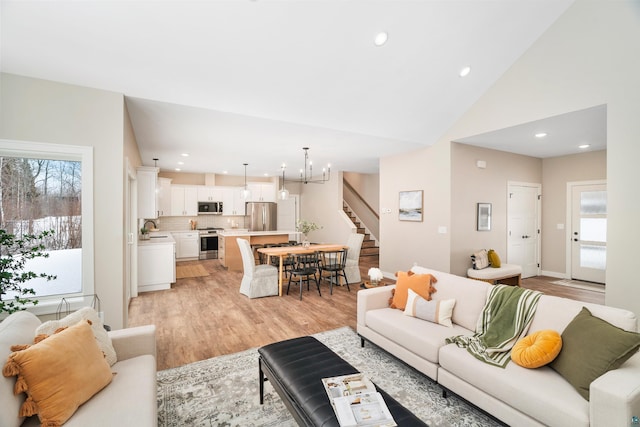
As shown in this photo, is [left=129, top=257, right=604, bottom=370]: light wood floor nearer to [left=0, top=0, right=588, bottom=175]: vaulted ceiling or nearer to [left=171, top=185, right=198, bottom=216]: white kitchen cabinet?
[left=0, top=0, right=588, bottom=175]: vaulted ceiling

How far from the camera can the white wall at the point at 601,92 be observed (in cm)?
305

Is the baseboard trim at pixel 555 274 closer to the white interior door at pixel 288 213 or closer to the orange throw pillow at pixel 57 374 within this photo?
the white interior door at pixel 288 213

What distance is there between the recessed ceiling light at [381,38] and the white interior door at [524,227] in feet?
14.6

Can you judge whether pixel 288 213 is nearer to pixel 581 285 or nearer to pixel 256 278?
pixel 256 278

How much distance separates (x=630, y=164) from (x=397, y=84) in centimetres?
267

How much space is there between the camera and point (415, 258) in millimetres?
5699

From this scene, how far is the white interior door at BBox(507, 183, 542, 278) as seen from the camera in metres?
6.04

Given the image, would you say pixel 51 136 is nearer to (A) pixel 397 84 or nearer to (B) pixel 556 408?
(A) pixel 397 84

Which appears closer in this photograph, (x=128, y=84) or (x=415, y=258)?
(x=128, y=84)

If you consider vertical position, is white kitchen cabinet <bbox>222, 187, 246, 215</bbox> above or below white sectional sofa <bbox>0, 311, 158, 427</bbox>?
above

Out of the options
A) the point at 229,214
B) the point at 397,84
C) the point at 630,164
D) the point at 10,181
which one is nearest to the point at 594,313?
the point at 630,164

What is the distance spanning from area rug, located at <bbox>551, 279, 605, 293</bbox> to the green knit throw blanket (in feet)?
15.1

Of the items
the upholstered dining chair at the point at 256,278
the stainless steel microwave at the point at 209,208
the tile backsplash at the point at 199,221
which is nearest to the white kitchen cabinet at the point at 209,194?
the stainless steel microwave at the point at 209,208

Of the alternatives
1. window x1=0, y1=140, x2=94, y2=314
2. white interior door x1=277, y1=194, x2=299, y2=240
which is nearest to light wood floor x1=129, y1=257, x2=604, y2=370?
window x1=0, y1=140, x2=94, y2=314
